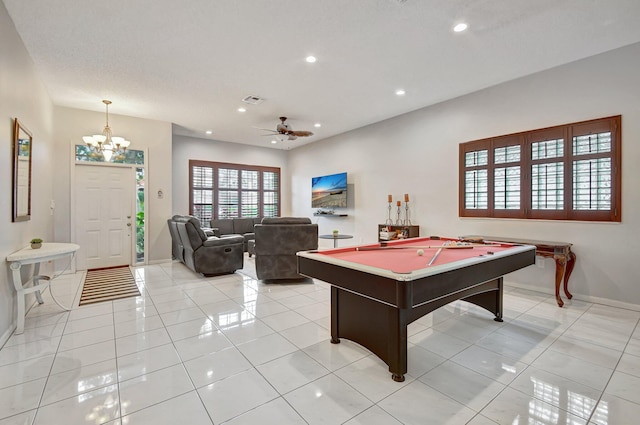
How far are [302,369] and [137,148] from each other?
5.86 meters

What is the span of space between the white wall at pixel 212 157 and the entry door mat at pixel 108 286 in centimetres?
241

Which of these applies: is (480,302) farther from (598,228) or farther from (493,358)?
(598,228)

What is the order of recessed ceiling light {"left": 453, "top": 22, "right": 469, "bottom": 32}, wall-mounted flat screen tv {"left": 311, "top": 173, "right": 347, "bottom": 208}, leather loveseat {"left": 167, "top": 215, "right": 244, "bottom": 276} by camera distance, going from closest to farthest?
recessed ceiling light {"left": 453, "top": 22, "right": 469, "bottom": 32}, leather loveseat {"left": 167, "top": 215, "right": 244, "bottom": 276}, wall-mounted flat screen tv {"left": 311, "top": 173, "right": 347, "bottom": 208}

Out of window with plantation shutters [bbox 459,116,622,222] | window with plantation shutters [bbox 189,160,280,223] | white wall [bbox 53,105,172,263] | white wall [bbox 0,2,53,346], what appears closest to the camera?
white wall [bbox 0,2,53,346]

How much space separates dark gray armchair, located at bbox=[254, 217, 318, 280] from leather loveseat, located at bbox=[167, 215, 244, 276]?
88 cm

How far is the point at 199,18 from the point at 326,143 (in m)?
5.29

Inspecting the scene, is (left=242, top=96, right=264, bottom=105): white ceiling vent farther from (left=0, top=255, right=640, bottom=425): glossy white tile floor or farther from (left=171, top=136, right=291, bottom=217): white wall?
(left=0, top=255, right=640, bottom=425): glossy white tile floor

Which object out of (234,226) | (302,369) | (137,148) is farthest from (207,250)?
(302,369)

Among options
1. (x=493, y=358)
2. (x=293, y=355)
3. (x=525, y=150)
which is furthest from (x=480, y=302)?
(x=525, y=150)

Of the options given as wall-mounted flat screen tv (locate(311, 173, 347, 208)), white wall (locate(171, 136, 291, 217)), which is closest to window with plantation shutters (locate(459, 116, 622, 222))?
wall-mounted flat screen tv (locate(311, 173, 347, 208))

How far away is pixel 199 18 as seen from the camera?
9.66ft

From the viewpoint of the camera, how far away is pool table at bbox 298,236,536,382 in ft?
6.15

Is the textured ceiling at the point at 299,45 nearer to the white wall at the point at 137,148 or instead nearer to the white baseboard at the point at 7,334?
the white wall at the point at 137,148

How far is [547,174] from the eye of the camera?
13.5 ft
